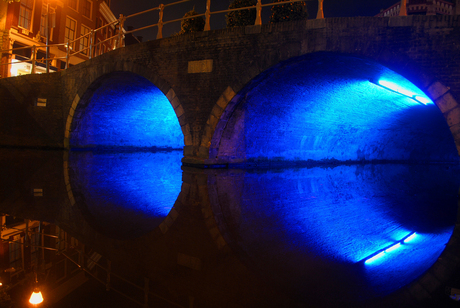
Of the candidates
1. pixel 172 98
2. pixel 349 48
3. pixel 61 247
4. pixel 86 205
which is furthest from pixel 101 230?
pixel 172 98

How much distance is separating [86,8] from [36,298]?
29.7 metres

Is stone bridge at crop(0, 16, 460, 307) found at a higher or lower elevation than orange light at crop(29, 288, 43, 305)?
higher

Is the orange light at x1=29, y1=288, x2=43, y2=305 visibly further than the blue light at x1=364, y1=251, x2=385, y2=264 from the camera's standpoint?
No

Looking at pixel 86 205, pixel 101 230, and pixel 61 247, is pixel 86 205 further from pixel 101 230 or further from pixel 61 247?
pixel 61 247

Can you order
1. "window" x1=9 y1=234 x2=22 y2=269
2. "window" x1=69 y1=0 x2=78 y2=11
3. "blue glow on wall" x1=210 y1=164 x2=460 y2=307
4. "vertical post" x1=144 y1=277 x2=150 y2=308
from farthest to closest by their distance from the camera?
"window" x1=69 y1=0 x2=78 y2=11, "blue glow on wall" x1=210 y1=164 x2=460 y2=307, "window" x1=9 y1=234 x2=22 y2=269, "vertical post" x1=144 y1=277 x2=150 y2=308

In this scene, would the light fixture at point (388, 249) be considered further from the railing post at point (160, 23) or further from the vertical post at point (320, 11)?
the railing post at point (160, 23)

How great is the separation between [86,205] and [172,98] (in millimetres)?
5175

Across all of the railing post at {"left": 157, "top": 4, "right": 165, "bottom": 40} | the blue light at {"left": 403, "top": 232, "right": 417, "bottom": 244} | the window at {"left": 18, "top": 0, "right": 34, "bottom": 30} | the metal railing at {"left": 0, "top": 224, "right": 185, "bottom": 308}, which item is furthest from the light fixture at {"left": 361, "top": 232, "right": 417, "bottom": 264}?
the window at {"left": 18, "top": 0, "right": 34, "bottom": 30}

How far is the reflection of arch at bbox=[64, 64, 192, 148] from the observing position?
8.65m

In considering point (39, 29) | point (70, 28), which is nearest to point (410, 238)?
point (39, 29)

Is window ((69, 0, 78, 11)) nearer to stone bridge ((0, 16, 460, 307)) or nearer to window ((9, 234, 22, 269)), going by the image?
stone bridge ((0, 16, 460, 307))

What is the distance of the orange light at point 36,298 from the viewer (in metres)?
1.64

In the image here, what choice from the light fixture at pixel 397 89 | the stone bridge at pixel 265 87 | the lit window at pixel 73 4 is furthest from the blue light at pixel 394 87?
the lit window at pixel 73 4

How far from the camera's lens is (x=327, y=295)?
6.55 ft
